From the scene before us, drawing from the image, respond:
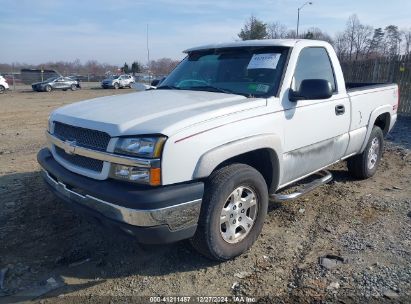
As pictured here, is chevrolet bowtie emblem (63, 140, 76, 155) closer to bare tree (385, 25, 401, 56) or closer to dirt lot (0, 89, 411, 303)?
dirt lot (0, 89, 411, 303)

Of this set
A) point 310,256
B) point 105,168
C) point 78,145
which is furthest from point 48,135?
point 310,256

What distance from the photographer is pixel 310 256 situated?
3615 mm

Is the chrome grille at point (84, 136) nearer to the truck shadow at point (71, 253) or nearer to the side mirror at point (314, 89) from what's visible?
the truck shadow at point (71, 253)

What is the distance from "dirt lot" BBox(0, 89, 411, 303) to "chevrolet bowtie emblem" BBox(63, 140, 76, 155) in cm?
100

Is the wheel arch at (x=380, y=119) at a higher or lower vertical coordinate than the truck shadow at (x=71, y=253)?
higher

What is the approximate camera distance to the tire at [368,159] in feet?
18.5

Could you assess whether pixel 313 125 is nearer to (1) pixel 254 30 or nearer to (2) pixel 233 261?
(2) pixel 233 261

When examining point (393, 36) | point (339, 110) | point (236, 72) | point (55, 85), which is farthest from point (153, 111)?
point (393, 36)

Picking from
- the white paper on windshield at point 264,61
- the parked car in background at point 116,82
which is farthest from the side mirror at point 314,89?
the parked car in background at point 116,82

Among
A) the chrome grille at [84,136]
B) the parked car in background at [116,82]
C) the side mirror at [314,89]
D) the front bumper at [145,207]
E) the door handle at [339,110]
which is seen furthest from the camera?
the parked car in background at [116,82]

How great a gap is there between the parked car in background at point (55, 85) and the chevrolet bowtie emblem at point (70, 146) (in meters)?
35.5

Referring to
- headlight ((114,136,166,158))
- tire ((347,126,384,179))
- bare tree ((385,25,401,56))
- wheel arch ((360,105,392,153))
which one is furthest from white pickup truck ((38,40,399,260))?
bare tree ((385,25,401,56))

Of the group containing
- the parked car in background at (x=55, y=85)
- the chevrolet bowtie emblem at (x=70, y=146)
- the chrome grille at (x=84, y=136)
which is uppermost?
the chrome grille at (x=84, y=136)

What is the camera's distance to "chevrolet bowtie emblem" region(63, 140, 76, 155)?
327 cm
